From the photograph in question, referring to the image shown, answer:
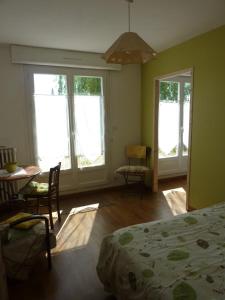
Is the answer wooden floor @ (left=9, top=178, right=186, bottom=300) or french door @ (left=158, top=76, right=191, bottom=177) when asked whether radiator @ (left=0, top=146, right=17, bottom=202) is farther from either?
french door @ (left=158, top=76, right=191, bottom=177)

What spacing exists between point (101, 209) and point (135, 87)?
240 cm

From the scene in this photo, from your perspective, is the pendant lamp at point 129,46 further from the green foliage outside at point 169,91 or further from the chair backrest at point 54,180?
the green foliage outside at point 169,91

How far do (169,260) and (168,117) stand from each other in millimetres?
3947

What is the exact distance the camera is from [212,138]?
303 centimetres

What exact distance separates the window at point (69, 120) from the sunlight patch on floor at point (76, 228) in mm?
925

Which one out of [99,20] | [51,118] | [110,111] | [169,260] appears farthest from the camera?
[110,111]

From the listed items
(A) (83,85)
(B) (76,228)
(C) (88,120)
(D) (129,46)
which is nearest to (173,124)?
(C) (88,120)

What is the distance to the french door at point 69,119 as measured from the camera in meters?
3.79

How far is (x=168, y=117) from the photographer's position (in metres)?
4.95

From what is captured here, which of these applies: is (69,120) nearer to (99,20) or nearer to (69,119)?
(69,119)

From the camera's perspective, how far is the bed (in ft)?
3.77

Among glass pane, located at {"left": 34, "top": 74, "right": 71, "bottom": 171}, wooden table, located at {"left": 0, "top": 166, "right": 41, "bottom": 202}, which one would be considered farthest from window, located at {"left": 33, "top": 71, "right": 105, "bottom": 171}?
wooden table, located at {"left": 0, "top": 166, "right": 41, "bottom": 202}

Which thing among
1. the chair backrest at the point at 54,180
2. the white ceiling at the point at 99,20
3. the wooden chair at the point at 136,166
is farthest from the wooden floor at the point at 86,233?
the white ceiling at the point at 99,20

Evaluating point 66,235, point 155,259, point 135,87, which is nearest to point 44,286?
point 66,235
